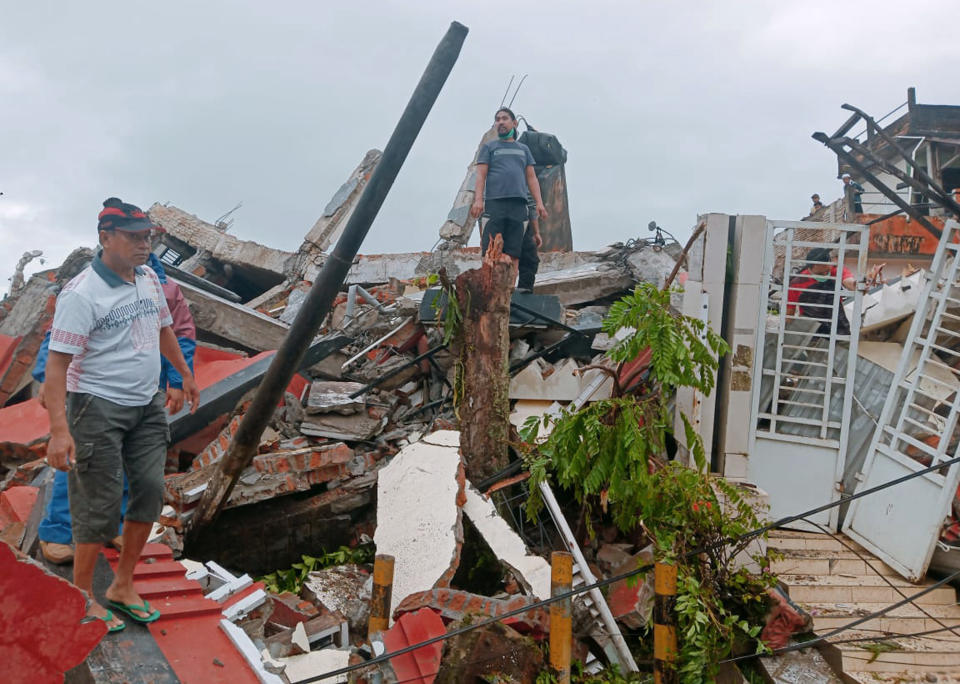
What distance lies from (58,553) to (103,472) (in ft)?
2.92

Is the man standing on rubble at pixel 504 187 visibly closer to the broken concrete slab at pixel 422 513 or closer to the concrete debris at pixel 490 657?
the broken concrete slab at pixel 422 513

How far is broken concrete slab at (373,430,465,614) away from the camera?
4445 millimetres

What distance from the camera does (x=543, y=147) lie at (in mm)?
10438

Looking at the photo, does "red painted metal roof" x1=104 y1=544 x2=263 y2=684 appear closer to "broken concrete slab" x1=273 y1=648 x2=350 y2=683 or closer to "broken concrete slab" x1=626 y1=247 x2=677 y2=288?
"broken concrete slab" x1=273 y1=648 x2=350 y2=683

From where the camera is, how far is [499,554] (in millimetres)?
4734

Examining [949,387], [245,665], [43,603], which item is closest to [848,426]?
[949,387]

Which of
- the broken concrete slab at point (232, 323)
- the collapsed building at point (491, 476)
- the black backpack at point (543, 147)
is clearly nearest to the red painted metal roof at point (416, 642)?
the collapsed building at point (491, 476)

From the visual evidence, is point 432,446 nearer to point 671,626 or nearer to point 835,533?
point 671,626

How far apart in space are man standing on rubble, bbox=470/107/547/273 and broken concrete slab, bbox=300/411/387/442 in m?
2.00

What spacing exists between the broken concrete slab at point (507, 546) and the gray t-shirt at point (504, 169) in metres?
2.90

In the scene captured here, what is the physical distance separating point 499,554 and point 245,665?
1.97m

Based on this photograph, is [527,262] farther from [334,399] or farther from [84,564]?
[84,564]

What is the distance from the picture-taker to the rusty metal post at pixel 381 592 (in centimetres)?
350

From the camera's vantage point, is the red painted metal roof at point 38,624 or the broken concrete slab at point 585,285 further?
the broken concrete slab at point 585,285
